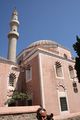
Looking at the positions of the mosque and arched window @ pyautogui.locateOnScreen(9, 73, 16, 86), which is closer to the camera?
the mosque

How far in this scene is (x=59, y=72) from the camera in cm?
1756

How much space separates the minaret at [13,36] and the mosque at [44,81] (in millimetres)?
193

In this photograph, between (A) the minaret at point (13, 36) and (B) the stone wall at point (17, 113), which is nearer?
(B) the stone wall at point (17, 113)

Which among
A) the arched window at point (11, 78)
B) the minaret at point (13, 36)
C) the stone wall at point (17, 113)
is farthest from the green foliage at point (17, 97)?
the minaret at point (13, 36)

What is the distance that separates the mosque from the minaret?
0.63ft

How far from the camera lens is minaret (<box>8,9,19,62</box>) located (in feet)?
64.6

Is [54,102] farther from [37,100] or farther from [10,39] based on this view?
[10,39]

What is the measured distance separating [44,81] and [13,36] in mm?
8943

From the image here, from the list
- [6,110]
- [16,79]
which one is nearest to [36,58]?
[16,79]

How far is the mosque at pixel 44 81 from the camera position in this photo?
1477 cm

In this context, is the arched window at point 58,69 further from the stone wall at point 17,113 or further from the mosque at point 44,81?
the stone wall at point 17,113

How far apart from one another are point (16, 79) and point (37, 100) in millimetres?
3620

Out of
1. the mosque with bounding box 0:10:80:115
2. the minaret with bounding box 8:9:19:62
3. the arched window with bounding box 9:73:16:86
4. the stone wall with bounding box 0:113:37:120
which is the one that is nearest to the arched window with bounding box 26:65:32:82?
the mosque with bounding box 0:10:80:115

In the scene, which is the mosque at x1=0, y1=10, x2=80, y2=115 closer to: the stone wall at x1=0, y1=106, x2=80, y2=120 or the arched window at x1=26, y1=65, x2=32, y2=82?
the arched window at x1=26, y1=65, x2=32, y2=82
